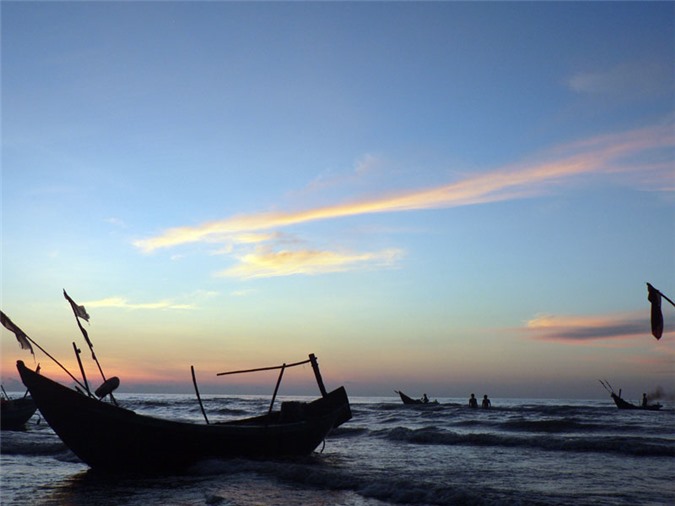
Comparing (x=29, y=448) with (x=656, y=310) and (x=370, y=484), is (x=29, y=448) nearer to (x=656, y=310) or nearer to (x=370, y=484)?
(x=370, y=484)

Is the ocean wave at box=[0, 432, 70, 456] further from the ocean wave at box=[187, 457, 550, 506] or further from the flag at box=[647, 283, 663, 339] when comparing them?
the flag at box=[647, 283, 663, 339]

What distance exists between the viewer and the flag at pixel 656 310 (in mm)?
11492

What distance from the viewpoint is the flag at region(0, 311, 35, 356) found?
14.6 m

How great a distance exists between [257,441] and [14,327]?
7.60m

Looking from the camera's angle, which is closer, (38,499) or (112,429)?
(38,499)

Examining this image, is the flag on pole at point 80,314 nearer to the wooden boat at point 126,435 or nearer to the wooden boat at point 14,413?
the wooden boat at point 126,435

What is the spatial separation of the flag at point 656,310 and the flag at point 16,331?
15198mm

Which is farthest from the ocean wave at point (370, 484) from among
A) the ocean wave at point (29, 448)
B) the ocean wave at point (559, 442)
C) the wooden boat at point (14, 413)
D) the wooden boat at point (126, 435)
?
the wooden boat at point (14, 413)

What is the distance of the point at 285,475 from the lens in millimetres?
15383

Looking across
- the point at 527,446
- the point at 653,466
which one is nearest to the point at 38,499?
the point at 653,466

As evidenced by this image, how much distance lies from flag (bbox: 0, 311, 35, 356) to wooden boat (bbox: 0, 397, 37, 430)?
944 inches

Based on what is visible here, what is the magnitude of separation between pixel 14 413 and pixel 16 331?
25.1 metres

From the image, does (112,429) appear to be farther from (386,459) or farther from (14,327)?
(386,459)

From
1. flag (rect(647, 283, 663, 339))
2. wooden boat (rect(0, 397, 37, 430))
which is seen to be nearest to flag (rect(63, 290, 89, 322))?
flag (rect(647, 283, 663, 339))
